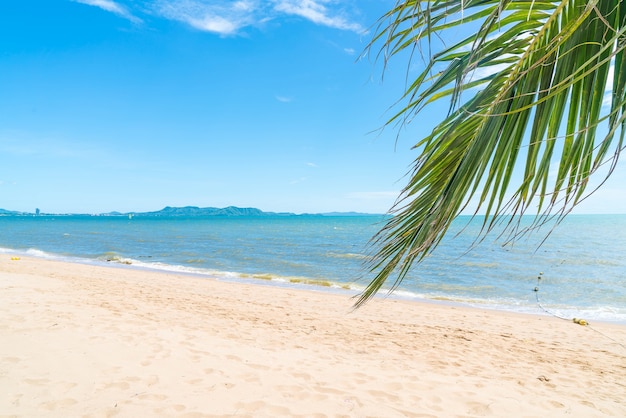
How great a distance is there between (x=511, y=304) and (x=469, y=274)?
5811 millimetres

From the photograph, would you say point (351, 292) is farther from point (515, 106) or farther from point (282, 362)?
point (515, 106)

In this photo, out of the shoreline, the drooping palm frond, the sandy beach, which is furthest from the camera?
the shoreline

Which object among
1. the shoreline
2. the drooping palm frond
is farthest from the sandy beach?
the drooping palm frond

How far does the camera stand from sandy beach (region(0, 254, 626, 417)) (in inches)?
154

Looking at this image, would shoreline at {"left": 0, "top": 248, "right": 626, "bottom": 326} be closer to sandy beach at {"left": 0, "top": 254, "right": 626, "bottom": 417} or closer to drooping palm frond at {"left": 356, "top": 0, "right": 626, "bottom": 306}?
sandy beach at {"left": 0, "top": 254, "right": 626, "bottom": 417}

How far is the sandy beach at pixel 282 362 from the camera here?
390 centimetres

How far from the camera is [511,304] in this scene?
42.1 feet

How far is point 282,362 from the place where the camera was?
5309mm

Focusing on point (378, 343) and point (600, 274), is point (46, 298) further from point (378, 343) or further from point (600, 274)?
point (600, 274)

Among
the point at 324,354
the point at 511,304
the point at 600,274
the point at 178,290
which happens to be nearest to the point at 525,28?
the point at 324,354

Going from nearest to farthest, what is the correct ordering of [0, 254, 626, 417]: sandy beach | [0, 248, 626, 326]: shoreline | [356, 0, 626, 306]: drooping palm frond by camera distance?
[356, 0, 626, 306]: drooping palm frond < [0, 254, 626, 417]: sandy beach < [0, 248, 626, 326]: shoreline

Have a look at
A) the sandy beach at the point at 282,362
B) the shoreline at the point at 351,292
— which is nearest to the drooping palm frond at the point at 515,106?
the sandy beach at the point at 282,362

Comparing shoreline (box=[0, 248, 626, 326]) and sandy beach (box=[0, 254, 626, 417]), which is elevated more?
sandy beach (box=[0, 254, 626, 417])

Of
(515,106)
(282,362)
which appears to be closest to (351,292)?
(282,362)
